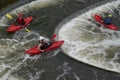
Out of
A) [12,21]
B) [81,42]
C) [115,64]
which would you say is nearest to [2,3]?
[12,21]

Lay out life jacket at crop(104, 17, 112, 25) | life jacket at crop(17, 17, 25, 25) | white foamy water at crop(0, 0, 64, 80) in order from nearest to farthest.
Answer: white foamy water at crop(0, 0, 64, 80) → life jacket at crop(104, 17, 112, 25) → life jacket at crop(17, 17, 25, 25)

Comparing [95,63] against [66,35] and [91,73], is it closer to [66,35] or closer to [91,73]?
[91,73]

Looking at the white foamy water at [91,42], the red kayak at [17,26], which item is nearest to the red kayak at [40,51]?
the white foamy water at [91,42]

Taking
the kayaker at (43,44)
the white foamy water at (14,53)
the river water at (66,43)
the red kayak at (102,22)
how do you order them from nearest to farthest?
1. the river water at (66,43)
2. the white foamy water at (14,53)
3. the kayaker at (43,44)
4. the red kayak at (102,22)

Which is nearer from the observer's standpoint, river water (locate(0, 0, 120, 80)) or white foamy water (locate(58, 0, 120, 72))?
river water (locate(0, 0, 120, 80))

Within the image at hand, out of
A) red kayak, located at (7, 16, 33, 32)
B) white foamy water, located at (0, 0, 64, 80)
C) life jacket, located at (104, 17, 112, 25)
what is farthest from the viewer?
red kayak, located at (7, 16, 33, 32)

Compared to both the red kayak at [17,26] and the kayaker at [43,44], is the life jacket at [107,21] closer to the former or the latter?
the kayaker at [43,44]

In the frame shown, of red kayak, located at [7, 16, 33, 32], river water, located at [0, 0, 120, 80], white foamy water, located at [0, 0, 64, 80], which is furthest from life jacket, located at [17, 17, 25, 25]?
white foamy water, located at [0, 0, 64, 80]

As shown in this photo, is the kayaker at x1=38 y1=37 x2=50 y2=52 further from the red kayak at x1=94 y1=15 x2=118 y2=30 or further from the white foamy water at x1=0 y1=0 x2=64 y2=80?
the red kayak at x1=94 y1=15 x2=118 y2=30
